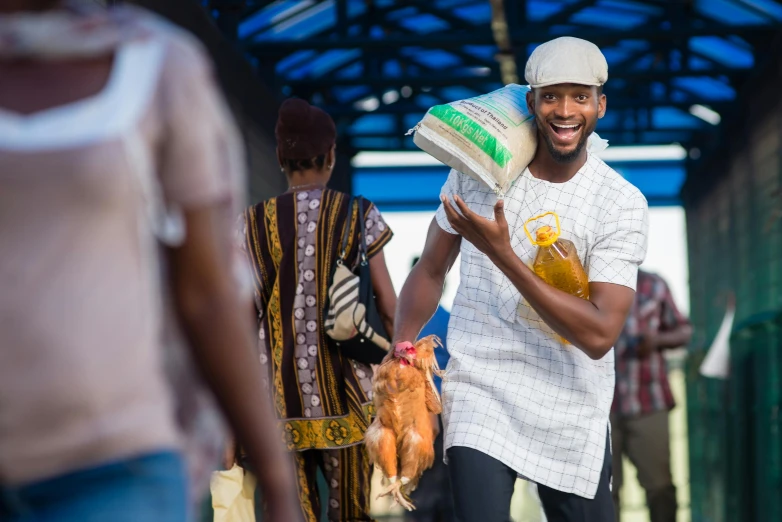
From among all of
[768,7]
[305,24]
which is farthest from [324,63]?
[768,7]

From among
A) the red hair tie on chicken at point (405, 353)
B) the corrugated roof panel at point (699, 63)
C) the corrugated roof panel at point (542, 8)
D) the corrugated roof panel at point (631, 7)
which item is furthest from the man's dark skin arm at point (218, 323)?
the corrugated roof panel at point (699, 63)

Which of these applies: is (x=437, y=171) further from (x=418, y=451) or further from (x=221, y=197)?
(x=221, y=197)

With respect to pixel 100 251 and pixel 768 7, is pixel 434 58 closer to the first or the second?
pixel 768 7

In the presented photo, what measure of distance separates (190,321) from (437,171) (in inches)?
722

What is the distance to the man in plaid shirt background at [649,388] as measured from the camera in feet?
29.2

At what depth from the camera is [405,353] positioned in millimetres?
4430

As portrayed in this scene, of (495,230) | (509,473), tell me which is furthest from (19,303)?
(509,473)

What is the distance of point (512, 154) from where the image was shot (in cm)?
426

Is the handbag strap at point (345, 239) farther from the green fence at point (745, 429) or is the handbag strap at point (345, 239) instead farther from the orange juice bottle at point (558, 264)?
the green fence at point (745, 429)

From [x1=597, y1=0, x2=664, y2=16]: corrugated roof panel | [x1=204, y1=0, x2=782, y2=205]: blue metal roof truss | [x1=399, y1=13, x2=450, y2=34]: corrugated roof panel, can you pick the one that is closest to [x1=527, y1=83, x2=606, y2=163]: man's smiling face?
[x1=204, y1=0, x2=782, y2=205]: blue metal roof truss

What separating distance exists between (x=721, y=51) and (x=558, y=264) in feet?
41.9

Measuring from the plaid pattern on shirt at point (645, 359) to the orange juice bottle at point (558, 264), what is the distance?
4.78 meters

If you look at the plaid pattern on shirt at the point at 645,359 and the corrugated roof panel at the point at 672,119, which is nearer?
the plaid pattern on shirt at the point at 645,359

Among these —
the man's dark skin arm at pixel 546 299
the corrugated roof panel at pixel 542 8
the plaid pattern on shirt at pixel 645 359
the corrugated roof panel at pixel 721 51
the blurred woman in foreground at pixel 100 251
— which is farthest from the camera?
the corrugated roof panel at pixel 721 51
